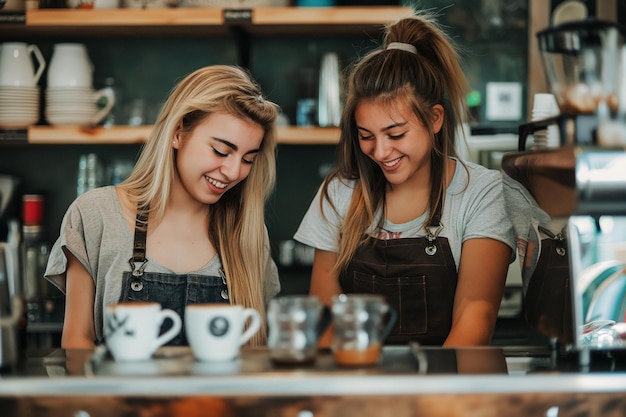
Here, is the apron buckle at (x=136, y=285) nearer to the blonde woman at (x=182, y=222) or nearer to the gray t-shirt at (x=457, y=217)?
the blonde woman at (x=182, y=222)

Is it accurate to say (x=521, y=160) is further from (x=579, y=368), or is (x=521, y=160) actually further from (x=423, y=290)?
(x=423, y=290)

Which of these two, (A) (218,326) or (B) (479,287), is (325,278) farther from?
(A) (218,326)

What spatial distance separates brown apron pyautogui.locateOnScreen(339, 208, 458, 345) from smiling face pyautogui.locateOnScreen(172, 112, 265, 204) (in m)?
0.37

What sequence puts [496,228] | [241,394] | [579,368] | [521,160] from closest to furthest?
[241,394]
[579,368]
[521,160]
[496,228]

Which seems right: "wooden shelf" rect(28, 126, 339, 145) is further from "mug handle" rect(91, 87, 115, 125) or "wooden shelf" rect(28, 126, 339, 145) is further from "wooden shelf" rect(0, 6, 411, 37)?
"wooden shelf" rect(0, 6, 411, 37)

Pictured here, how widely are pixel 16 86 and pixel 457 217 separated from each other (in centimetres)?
201

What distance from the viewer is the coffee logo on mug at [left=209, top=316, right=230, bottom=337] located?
3.97 feet

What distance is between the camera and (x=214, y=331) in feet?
3.99

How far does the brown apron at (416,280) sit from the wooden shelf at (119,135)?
122 cm

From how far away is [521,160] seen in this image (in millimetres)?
1471

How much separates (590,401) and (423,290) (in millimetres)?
729

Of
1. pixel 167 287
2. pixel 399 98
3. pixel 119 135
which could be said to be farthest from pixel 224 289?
pixel 119 135

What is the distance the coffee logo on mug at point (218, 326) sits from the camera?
1209mm

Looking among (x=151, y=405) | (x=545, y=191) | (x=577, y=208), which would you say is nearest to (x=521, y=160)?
(x=545, y=191)
